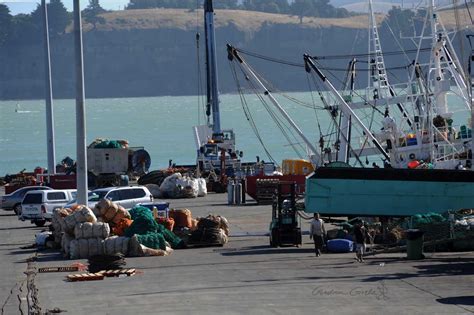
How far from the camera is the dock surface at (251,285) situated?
22500 mm

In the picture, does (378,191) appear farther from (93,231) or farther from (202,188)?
(202,188)

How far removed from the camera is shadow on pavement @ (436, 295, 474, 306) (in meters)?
22.4

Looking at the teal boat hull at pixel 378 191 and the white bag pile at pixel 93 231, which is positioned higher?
the teal boat hull at pixel 378 191

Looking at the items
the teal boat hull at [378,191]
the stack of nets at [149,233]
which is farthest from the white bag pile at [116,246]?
the teal boat hull at [378,191]

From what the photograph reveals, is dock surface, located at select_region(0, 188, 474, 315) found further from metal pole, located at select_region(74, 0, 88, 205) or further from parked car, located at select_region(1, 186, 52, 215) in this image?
parked car, located at select_region(1, 186, 52, 215)

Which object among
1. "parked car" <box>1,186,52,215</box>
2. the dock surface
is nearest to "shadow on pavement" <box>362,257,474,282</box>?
the dock surface

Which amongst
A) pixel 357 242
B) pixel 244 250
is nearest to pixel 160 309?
pixel 357 242

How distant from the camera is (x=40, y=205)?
43844 mm

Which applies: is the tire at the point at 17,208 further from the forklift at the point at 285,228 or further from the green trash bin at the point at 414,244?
the green trash bin at the point at 414,244

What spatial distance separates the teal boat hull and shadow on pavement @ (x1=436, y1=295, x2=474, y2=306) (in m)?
12.4

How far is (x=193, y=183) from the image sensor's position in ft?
187

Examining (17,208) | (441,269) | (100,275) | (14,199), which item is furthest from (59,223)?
(14,199)

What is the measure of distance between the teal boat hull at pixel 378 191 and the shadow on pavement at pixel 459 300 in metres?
12.4

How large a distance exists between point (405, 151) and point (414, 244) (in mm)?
24323
